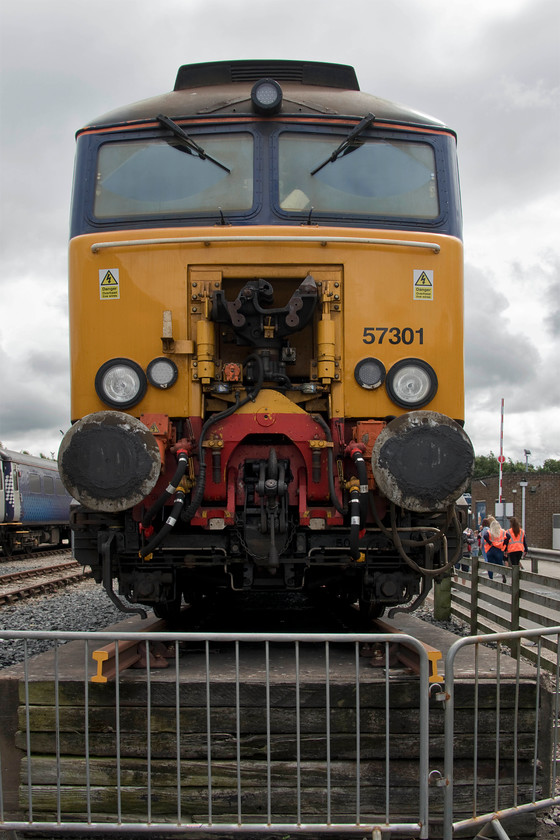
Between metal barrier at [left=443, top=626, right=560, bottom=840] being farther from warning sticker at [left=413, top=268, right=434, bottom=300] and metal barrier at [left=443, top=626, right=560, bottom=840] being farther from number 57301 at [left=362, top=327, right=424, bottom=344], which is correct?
warning sticker at [left=413, top=268, right=434, bottom=300]

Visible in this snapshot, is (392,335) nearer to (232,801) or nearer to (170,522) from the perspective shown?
(170,522)

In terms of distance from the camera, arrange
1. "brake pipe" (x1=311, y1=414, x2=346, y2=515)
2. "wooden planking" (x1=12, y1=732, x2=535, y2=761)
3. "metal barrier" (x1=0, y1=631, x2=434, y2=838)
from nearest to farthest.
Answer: "metal barrier" (x1=0, y1=631, x2=434, y2=838) < "wooden planking" (x1=12, y1=732, x2=535, y2=761) < "brake pipe" (x1=311, y1=414, x2=346, y2=515)

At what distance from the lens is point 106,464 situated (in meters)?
4.89

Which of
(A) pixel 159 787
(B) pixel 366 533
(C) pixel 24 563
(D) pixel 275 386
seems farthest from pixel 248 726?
(C) pixel 24 563

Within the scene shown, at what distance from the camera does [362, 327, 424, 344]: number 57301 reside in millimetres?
5441

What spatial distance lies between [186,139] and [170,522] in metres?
2.88

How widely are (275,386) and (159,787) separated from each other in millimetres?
2734

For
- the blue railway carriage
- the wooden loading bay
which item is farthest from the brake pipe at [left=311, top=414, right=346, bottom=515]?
the blue railway carriage

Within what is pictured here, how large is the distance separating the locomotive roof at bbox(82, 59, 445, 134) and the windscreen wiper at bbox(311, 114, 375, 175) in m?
0.14

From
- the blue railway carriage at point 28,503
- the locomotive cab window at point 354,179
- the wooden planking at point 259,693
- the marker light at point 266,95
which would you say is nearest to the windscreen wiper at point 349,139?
the locomotive cab window at point 354,179

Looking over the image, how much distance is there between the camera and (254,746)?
4.26 metres

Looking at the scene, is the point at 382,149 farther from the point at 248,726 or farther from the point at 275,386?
the point at 248,726

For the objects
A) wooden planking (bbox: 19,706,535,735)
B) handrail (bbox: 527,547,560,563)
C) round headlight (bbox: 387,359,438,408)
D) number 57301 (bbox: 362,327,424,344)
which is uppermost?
number 57301 (bbox: 362,327,424,344)

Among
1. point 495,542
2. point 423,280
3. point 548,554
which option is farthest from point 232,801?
point 548,554
